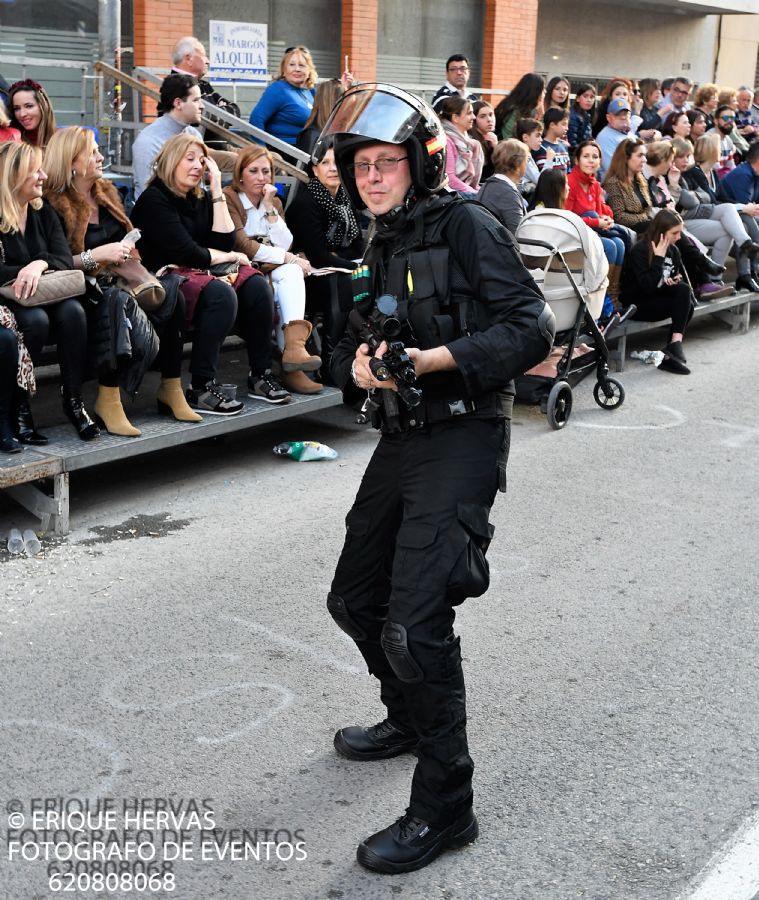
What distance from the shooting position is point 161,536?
19.5 feet

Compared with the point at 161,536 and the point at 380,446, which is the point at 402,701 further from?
the point at 161,536

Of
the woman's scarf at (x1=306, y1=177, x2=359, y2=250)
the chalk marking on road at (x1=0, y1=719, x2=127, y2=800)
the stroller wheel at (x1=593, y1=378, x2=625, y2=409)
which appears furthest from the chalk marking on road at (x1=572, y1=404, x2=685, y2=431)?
the chalk marking on road at (x1=0, y1=719, x2=127, y2=800)

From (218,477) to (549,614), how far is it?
97.3 inches

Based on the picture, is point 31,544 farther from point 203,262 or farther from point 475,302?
point 475,302

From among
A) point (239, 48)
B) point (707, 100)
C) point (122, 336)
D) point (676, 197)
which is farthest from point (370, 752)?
point (707, 100)

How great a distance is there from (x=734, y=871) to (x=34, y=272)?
4.33m

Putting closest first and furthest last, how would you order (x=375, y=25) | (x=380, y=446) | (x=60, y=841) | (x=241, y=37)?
(x=60, y=841) < (x=380, y=446) < (x=241, y=37) < (x=375, y=25)

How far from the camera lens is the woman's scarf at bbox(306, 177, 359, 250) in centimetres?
822

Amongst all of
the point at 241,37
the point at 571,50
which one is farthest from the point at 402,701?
the point at 571,50

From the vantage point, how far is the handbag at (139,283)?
6.54m

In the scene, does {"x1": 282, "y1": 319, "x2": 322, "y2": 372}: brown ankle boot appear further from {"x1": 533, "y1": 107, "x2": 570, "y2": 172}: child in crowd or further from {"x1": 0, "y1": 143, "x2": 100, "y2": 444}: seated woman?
{"x1": 533, "y1": 107, "x2": 570, "y2": 172}: child in crowd

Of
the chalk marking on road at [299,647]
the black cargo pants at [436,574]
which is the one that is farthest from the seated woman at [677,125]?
the black cargo pants at [436,574]

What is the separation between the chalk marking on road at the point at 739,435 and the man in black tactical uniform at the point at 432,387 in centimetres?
482

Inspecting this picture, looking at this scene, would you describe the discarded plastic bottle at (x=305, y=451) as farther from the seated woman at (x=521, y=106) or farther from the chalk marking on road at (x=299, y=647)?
the seated woman at (x=521, y=106)
